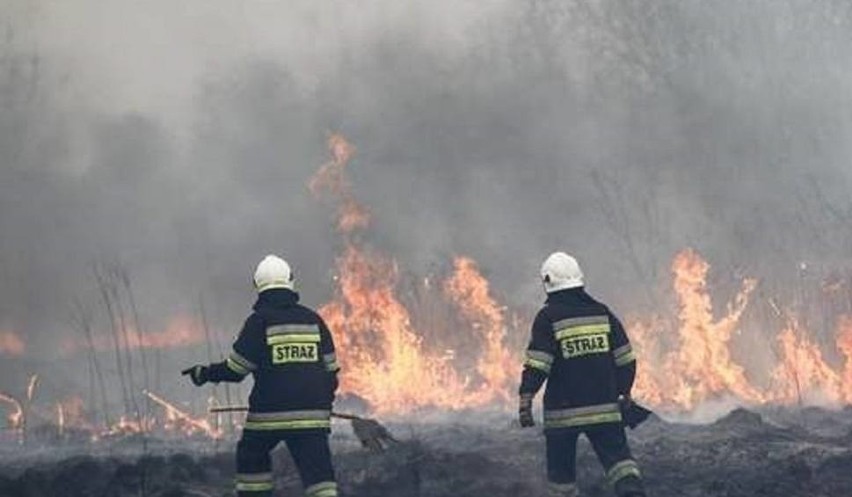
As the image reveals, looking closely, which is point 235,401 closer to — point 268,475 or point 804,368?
point 804,368

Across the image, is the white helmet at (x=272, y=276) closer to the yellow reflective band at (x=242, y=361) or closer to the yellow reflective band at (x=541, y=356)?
the yellow reflective band at (x=242, y=361)

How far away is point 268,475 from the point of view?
10.6 metres

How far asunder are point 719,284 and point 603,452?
38549 millimetres

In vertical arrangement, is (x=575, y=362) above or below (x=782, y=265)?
below

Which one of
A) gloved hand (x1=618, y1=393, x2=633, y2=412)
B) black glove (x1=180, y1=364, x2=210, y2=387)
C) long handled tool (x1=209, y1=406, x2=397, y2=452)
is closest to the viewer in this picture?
black glove (x1=180, y1=364, x2=210, y2=387)

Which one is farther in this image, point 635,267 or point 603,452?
point 635,267

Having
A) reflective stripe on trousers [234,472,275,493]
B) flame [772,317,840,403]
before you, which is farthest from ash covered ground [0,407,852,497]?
flame [772,317,840,403]

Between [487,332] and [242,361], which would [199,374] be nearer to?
[242,361]

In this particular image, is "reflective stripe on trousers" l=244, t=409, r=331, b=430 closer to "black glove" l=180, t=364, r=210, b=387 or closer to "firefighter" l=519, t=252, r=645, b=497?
"black glove" l=180, t=364, r=210, b=387

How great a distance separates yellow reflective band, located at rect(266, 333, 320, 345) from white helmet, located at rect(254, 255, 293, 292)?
492mm

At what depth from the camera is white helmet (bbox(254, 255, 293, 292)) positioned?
10.8 meters

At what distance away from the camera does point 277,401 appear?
10461mm

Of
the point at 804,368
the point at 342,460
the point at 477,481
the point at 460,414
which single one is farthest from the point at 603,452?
the point at 804,368

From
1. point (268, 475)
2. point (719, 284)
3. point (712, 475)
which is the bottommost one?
point (712, 475)
